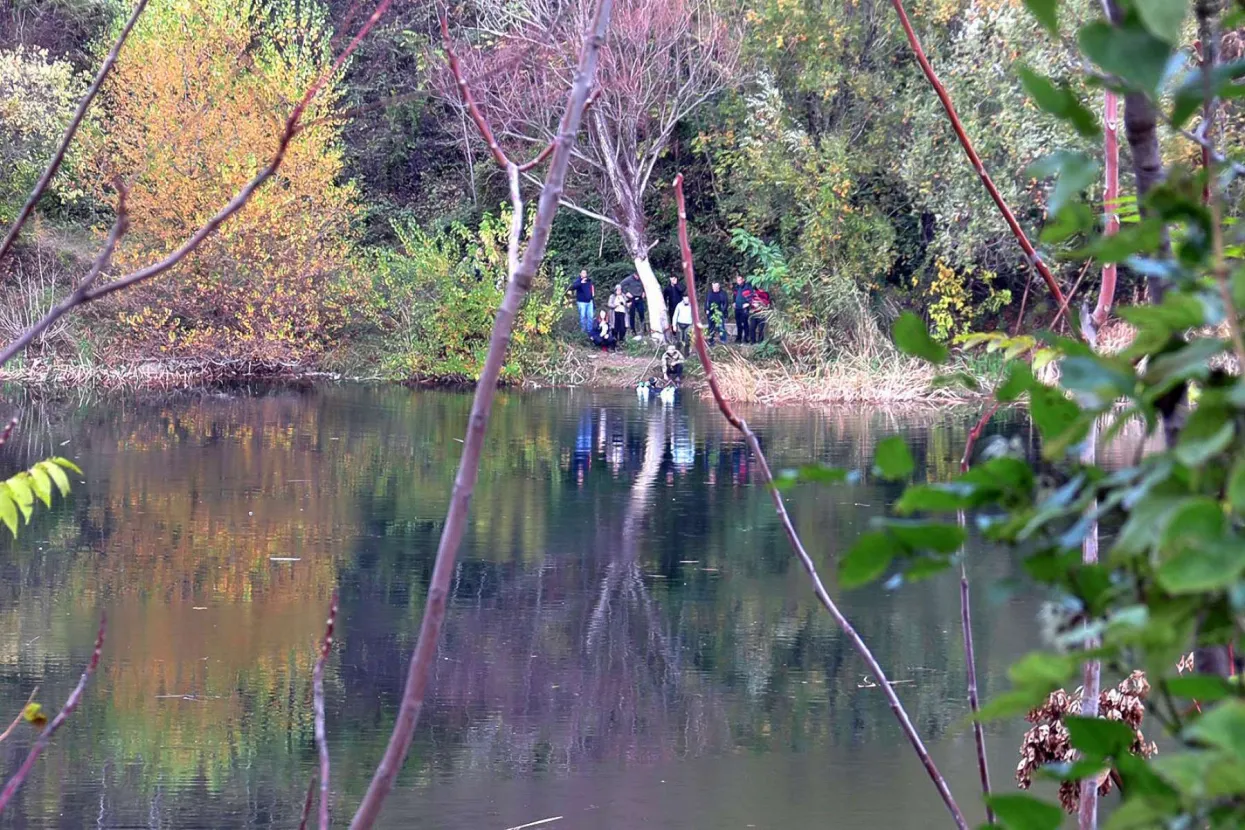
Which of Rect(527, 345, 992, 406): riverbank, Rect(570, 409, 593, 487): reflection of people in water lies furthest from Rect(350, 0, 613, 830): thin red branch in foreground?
Rect(527, 345, 992, 406): riverbank

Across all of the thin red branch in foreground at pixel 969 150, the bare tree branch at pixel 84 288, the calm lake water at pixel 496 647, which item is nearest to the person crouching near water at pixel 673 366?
the calm lake water at pixel 496 647

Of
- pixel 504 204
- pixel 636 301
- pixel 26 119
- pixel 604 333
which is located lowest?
pixel 604 333

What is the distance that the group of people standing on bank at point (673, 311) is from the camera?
2655cm

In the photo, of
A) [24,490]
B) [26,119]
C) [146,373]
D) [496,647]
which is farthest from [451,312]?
[24,490]

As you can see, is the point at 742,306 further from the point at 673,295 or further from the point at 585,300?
the point at 585,300

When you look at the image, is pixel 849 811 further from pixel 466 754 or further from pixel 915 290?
pixel 915 290

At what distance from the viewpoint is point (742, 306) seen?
2648cm

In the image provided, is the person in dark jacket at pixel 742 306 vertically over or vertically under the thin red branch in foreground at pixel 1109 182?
over

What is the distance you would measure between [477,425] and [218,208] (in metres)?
25.6

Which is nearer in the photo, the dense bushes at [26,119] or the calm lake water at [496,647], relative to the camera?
the calm lake water at [496,647]

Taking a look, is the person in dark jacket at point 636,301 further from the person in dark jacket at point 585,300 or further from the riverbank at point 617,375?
the riverbank at point 617,375

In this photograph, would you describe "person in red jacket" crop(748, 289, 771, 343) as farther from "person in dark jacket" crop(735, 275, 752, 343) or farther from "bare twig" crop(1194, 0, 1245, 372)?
"bare twig" crop(1194, 0, 1245, 372)

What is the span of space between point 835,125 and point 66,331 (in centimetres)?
1408

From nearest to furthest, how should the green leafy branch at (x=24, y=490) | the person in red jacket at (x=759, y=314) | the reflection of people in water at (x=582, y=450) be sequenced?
the green leafy branch at (x=24, y=490)
the reflection of people in water at (x=582, y=450)
the person in red jacket at (x=759, y=314)
